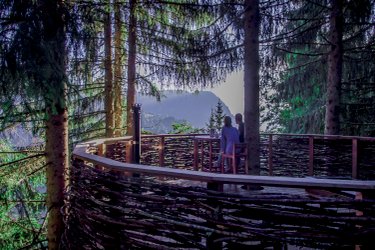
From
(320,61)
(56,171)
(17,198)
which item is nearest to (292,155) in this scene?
(320,61)

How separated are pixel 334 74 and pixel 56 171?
275 inches

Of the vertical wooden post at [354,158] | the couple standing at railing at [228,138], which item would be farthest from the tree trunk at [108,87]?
the vertical wooden post at [354,158]

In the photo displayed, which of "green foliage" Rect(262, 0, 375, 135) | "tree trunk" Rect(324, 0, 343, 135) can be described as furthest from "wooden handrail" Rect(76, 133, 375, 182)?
"green foliage" Rect(262, 0, 375, 135)

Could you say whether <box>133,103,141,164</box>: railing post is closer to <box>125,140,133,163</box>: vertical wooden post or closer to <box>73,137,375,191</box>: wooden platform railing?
<box>125,140,133,163</box>: vertical wooden post

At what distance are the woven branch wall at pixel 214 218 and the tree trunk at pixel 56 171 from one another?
6.07ft

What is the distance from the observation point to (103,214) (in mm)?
3381

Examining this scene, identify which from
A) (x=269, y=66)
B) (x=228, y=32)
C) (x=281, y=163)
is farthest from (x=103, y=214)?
(x=269, y=66)

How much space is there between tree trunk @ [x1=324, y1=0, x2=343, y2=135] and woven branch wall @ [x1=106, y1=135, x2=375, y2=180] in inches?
48.4

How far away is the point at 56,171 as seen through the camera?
5270 mm

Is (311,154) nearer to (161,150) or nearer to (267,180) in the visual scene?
(161,150)

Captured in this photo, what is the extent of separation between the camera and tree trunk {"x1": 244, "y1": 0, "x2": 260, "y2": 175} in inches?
259

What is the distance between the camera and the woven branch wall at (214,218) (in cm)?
246

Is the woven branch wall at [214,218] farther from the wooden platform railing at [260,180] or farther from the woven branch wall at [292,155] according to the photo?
the woven branch wall at [292,155]

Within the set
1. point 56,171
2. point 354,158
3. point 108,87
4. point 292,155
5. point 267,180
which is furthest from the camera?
point 108,87
